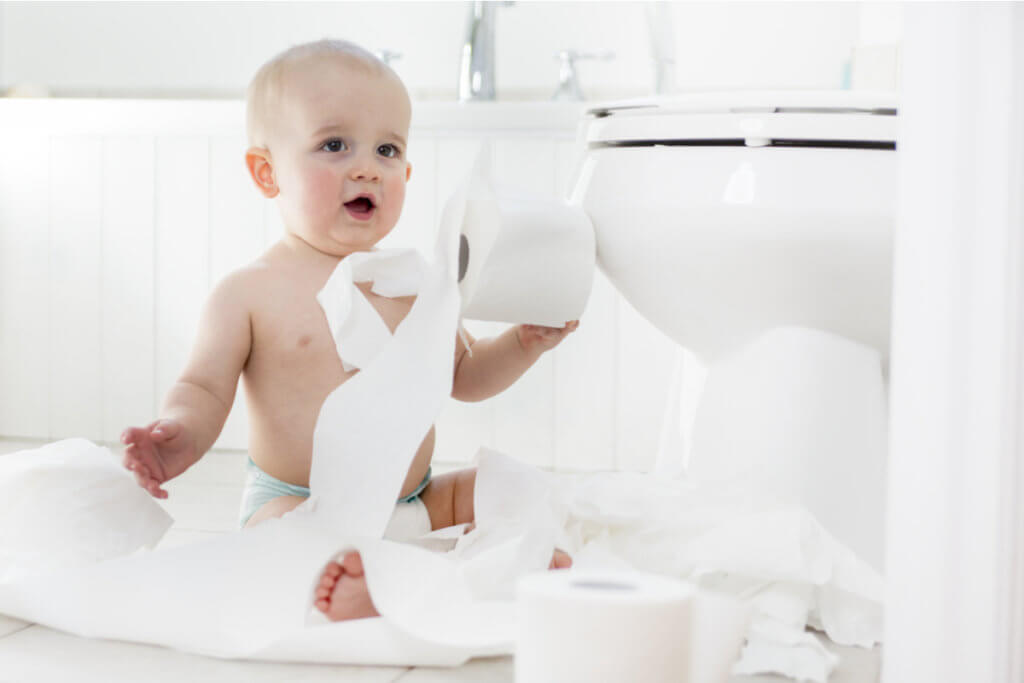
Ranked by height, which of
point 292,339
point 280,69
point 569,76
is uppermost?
point 569,76

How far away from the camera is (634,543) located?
0.92 metres

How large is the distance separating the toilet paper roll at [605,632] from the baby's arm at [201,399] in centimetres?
38

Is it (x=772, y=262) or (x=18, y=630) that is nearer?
(x=18, y=630)

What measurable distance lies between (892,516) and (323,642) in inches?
14.9

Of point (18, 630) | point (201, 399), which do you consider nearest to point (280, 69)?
point (201, 399)

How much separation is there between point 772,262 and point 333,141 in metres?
0.43

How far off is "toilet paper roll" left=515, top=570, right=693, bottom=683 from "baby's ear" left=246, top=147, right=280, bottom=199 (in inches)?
25.7

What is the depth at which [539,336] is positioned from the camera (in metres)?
1.06

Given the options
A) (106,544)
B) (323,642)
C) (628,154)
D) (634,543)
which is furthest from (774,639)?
(106,544)

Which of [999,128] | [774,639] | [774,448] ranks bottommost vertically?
[774,639]

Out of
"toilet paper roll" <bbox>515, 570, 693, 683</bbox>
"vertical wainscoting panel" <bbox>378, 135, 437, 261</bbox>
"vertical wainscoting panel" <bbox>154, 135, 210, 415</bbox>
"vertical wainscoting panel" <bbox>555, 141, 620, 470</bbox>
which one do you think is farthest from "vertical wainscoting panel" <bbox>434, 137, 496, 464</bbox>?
"toilet paper roll" <bbox>515, 570, 693, 683</bbox>

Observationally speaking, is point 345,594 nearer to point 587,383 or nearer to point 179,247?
point 587,383

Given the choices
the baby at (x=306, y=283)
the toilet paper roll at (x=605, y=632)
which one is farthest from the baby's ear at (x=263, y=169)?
the toilet paper roll at (x=605, y=632)

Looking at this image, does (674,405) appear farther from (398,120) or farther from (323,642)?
(323,642)
